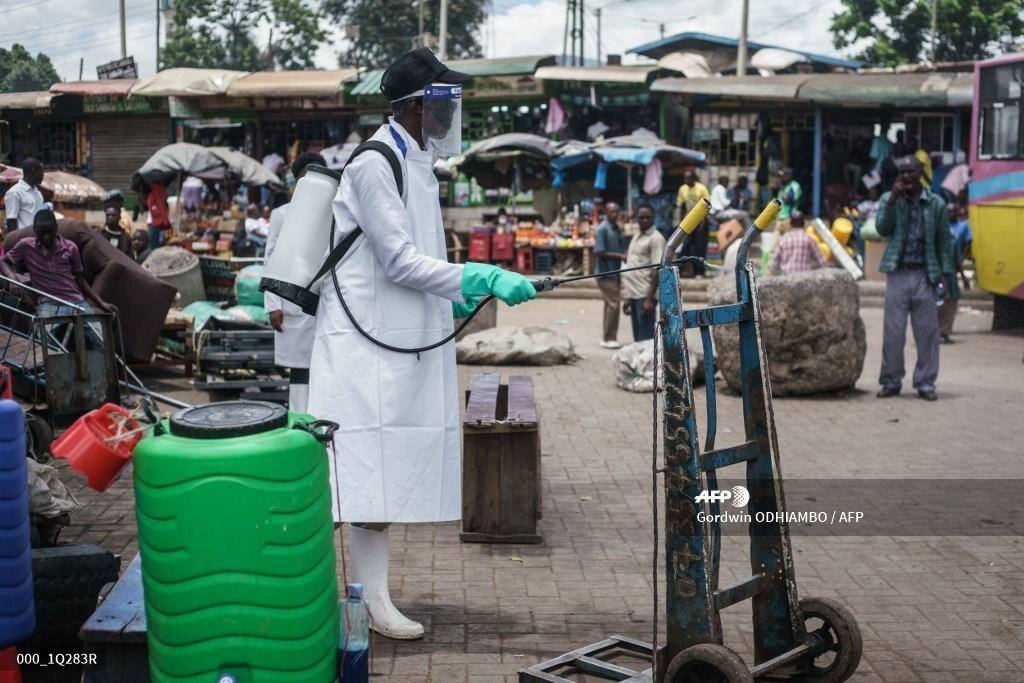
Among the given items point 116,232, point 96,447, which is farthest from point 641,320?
point 96,447

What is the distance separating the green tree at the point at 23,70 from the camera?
652 cm

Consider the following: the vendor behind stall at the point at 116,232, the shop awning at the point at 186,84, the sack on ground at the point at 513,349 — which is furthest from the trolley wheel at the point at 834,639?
the shop awning at the point at 186,84

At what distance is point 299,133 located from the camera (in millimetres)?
27266

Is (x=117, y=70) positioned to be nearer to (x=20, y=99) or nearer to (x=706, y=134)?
(x=706, y=134)

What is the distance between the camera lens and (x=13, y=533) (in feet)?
11.1

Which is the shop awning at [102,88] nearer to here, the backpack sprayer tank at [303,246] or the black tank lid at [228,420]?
the backpack sprayer tank at [303,246]

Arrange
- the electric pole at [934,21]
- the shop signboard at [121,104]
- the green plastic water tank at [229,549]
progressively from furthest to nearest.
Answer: the electric pole at [934,21] < the shop signboard at [121,104] < the green plastic water tank at [229,549]

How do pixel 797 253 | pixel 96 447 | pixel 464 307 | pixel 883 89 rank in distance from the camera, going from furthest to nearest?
pixel 883 89
pixel 797 253
pixel 96 447
pixel 464 307

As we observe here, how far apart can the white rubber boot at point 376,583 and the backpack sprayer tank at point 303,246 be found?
0.88m

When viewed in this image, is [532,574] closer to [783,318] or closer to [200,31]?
[783,318]

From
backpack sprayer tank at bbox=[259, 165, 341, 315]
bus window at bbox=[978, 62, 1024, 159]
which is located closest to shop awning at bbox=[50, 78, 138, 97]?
bus window at bbox=[978, 62, 1024, 159]

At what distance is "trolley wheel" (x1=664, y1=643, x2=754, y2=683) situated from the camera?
3562 mm

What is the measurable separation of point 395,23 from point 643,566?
1397 inches

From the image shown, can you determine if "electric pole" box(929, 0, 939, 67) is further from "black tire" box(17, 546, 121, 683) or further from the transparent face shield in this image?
"black tire" box(17, 546, 121, 683)
